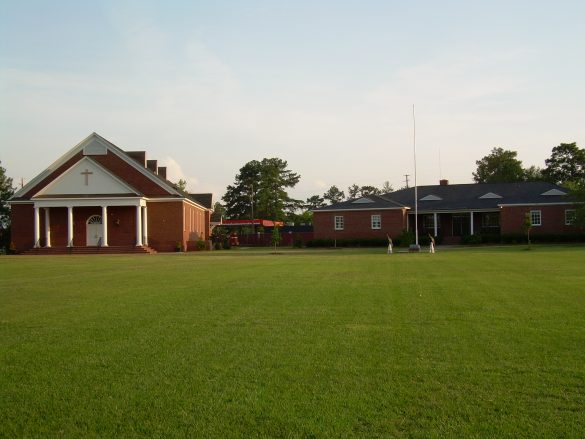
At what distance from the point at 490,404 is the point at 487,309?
18.4 ft

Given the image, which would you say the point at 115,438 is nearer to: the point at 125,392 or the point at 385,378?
the point at 125,392

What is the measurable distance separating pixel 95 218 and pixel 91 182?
340 centimetres

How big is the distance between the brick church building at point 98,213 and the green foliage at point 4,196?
51.9ft

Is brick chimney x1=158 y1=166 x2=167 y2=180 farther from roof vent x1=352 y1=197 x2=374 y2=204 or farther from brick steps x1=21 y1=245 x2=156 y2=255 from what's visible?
roof vent x1=352 y1=197 x2=374 y2=204

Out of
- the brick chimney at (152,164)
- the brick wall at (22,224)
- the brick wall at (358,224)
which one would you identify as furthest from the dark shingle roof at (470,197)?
the brick wall at (22,224)

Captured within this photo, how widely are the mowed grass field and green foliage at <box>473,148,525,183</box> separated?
68.8 m

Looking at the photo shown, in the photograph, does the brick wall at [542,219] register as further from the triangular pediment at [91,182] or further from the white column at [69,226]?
the white column at [69,226]

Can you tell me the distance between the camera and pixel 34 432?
4.80 meters

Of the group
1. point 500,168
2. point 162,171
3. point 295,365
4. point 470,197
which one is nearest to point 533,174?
point 500,168

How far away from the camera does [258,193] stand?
3376 inches

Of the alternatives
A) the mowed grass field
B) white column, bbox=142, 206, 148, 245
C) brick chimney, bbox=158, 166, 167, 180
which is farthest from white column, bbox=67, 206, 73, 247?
the mowed grass field

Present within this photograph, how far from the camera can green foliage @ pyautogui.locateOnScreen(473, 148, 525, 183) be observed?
7731cm

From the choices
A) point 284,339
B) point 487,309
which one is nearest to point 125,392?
point 284,339

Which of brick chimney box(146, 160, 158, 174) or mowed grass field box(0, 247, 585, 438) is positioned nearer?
mowed grass field box(0, 247, 585, 438)
